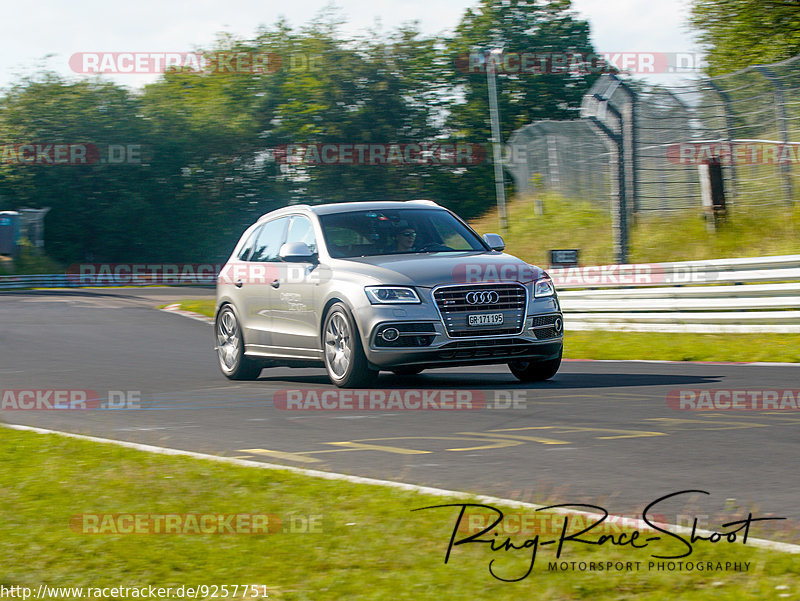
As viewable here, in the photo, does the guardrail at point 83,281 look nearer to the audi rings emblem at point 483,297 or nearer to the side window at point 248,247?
the side window at point 248,247

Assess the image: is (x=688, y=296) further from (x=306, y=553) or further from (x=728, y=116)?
(x=306, y=553)

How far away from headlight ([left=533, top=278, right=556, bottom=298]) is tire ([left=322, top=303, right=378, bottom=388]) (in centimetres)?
164

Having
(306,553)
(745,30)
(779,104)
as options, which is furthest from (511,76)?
(306,553)

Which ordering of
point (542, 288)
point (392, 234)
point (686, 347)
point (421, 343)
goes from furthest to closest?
point (686, 347) < point (392, 234) < point (542, 288) < point (421, 343)

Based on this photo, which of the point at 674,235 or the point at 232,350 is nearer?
the point at 232,350

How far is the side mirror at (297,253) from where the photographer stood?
11.6 metres

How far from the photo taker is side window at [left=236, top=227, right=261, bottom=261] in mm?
13430

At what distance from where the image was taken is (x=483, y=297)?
10.9 m

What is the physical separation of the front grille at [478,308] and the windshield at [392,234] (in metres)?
1.11

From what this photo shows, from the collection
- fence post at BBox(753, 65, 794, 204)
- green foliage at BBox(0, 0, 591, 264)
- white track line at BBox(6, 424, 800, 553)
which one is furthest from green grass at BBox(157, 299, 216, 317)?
green foliage at BBox(0, 0, 591, 264)

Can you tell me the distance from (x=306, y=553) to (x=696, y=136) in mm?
17671

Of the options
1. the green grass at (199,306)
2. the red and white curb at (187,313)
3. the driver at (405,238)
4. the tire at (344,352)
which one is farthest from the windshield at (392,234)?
the green grass at (199,306)

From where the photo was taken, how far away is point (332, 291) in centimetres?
1130

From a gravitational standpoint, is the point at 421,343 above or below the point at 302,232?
below
